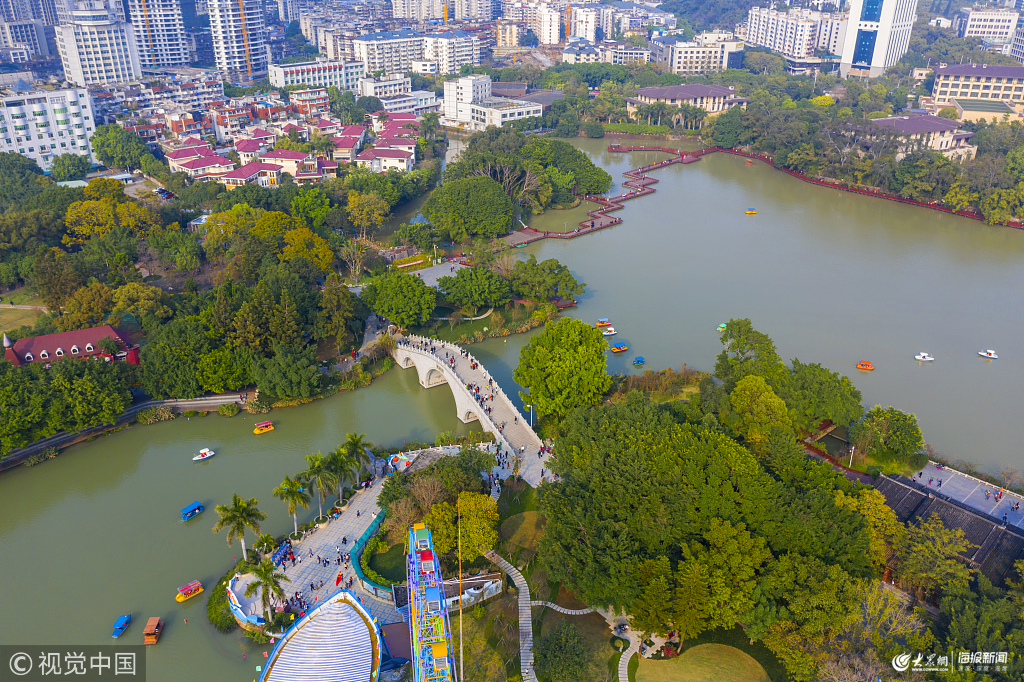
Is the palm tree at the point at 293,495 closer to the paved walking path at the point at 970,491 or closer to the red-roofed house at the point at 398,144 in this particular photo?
the paved walking path at the point at 970,491

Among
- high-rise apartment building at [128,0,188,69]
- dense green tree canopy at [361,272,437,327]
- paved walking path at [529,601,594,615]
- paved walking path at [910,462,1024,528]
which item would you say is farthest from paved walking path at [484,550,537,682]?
high-rise apartment building at [128,0,188,69]

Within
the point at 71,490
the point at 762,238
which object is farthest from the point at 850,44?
the point at 71,490

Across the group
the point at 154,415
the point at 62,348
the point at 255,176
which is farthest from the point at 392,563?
the point at 255,176

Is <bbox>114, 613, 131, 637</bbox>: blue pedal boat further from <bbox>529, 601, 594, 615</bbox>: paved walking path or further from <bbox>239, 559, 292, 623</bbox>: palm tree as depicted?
<bbox>529, 601, 594, 615</bbox>: paved walking path

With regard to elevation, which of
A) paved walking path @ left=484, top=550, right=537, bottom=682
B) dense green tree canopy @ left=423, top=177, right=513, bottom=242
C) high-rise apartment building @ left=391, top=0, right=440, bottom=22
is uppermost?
high-rise apartment building @ left=391, top=0, right=440, bottom=22

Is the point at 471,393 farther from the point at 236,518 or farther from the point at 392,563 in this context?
the point at 236,518

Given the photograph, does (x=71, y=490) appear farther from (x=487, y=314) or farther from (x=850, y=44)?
(x=850, y=44)
